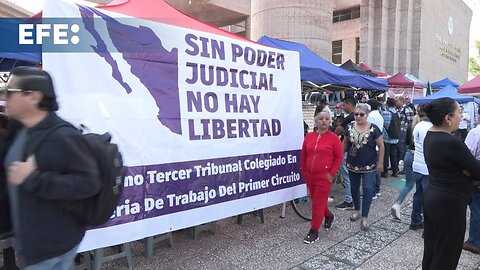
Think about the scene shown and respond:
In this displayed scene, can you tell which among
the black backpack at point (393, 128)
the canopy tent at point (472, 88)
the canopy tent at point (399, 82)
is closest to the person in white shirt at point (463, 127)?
the canopy tent at point (472, 88)

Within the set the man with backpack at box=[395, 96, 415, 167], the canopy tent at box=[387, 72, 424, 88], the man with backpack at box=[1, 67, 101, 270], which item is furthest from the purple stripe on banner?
the canopy tent at box=[387, 72, 424, 88]

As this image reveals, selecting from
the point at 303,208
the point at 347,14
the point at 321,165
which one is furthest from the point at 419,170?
the point at 347,14

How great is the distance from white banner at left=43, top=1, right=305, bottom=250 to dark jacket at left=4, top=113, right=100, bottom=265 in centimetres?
125

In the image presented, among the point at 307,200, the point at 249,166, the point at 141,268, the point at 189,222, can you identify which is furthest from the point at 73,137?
the point at 307,200

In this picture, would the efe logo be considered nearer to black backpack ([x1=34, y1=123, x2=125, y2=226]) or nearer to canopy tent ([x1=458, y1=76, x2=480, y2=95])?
black backpack ([x1=34, y1=123, x2=125, y2=226])

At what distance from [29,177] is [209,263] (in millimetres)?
2697

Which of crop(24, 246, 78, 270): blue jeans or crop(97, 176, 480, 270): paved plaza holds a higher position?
crop(24, 246, 78, 270): blue jeans

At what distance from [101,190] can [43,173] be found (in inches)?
10.7

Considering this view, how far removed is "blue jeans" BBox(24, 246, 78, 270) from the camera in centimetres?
182

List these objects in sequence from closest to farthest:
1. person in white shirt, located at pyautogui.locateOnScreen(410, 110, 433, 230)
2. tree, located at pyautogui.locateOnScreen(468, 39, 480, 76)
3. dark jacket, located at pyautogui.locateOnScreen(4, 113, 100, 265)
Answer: dark jacket, located at pyautogui.locateOnScreen(4, 113, 100, 265) → person in white shirt, located at pyautogui.locateOnScreen(410, 110, 433, 230) → tree, located at pyautogui.locateOnScreen(468, 39, 480, 76)

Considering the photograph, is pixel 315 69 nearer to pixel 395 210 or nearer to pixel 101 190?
pixel 395 210

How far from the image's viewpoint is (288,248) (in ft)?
14.6

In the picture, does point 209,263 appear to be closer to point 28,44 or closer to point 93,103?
point 93,103

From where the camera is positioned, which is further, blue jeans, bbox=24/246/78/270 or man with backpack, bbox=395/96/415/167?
man with backpack, bbox=395/96/415/167
